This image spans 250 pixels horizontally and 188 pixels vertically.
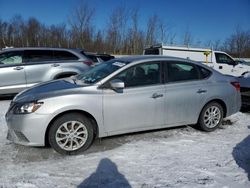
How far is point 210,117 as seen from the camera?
6113mm

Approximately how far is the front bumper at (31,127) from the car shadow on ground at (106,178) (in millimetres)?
1053

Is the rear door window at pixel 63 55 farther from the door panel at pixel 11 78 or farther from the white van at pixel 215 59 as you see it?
the white van at pixel 215 59

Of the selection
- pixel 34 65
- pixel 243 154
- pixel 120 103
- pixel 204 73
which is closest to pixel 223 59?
pixel 34 65

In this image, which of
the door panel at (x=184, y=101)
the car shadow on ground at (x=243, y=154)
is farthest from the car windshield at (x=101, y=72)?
the car shadow on ground at (x=243, y=154)

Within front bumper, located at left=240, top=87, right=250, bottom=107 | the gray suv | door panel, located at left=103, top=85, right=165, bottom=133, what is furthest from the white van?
door panel, located at left=103, top=85, right=165, bottom=133

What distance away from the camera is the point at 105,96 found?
505 cm

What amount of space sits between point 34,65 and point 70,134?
16.2 ft

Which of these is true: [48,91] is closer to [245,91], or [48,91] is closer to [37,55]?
[37,55]

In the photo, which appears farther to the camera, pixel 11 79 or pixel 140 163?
pixel 11 79

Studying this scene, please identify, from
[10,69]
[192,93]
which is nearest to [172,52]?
[10,69]

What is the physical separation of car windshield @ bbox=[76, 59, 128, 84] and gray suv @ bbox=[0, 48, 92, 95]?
11.8ft

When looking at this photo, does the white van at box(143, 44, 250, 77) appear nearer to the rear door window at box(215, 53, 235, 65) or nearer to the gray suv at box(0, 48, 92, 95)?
the rear door window at box(215, 53, 235, 65)

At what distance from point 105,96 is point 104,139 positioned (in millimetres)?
977

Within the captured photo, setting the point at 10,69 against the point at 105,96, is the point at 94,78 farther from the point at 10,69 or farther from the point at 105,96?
the point at 10,69
